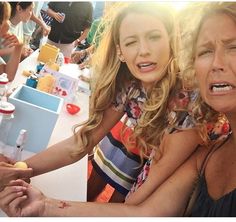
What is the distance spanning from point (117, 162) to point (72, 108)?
440 mm

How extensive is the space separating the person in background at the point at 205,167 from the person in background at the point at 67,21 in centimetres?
245

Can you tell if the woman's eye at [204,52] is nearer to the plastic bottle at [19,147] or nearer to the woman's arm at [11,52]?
the plastic bottle at [19,147]

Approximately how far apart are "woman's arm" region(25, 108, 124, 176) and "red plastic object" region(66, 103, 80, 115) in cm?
44

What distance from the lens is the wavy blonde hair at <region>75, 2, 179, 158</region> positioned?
3.59 feet

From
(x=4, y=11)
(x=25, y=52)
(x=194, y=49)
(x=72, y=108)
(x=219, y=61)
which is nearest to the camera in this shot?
(x=219, y=61)

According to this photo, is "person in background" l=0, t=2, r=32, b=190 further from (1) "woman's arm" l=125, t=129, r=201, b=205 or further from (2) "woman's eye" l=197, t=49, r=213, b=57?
(2) "woman's eye" l=197, t=49, r=213, b=57

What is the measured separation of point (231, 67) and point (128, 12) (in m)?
0.45

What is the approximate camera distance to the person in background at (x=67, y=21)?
3.21m

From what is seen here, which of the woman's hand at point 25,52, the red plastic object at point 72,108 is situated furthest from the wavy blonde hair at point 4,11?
the woman's hand at point 25,52

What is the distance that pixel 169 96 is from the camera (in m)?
1.11

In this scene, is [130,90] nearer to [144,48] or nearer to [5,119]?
Result: [144,48]

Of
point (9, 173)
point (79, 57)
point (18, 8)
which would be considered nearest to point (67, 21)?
point (79, 57)

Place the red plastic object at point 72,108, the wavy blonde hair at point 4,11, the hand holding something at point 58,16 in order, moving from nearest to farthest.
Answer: the wavy blonde hair at point 4,11 → the red plastic object at point 72,108 → the hand holding something at point 58,16

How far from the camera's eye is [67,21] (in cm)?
329
